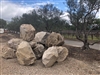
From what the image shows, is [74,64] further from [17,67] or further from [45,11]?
[45,11]

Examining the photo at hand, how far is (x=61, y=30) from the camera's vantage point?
83.1 feet

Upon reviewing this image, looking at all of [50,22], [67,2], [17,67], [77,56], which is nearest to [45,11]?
[50,22]

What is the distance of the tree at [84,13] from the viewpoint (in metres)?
8.97

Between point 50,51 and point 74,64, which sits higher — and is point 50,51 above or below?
above

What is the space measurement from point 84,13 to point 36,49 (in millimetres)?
3951

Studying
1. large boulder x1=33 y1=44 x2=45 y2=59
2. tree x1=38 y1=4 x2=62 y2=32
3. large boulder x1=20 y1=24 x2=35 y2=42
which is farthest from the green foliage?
large boulder x1=33 y1=44 x2=45 y2=59

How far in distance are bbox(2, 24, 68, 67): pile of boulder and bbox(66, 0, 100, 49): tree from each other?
7.58 feet

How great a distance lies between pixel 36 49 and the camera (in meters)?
7.31

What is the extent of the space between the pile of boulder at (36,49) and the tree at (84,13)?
231 cm

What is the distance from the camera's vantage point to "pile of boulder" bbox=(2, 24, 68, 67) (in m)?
6.26

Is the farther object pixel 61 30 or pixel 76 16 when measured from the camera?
pixel 61 30

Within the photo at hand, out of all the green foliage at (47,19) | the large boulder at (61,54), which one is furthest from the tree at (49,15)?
the large boulder at (61,54)

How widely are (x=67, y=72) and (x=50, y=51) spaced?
3.66 feet

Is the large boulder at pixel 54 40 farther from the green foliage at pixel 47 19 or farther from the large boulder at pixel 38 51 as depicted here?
the green foliage at pixel 47 19
